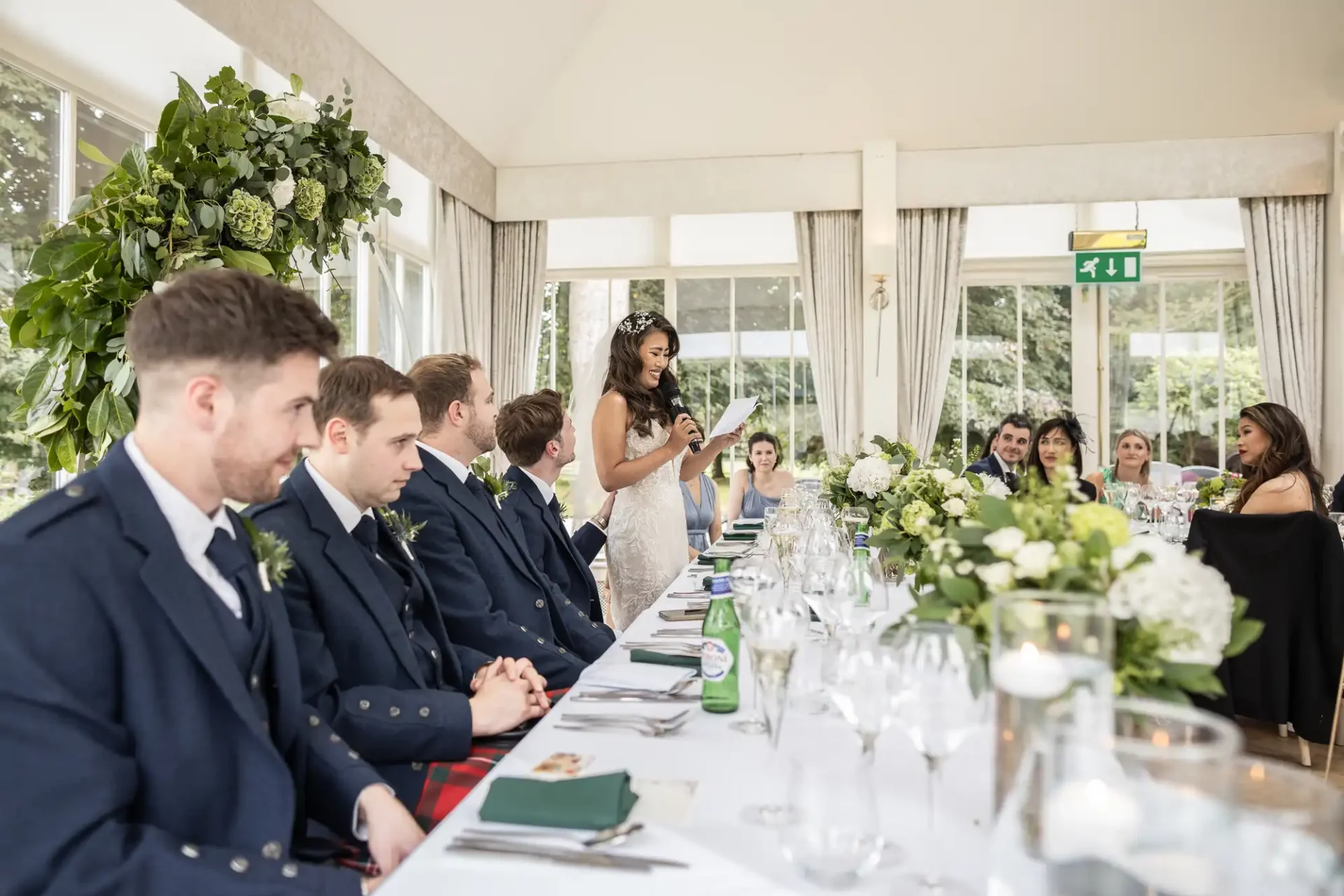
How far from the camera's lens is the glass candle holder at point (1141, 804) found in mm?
771

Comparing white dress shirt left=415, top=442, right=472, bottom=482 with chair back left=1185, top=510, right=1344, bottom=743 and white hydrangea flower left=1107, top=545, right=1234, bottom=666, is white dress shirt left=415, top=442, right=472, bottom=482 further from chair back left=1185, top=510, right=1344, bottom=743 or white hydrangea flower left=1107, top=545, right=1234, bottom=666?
chair back left=1185, top=510, right=1344, bottom=743

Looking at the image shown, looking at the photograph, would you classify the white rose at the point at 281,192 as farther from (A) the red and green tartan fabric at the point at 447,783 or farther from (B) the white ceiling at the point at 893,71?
(B) the white ceiling at the point at 893,71

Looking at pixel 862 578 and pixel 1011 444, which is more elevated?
pixel 1011 444

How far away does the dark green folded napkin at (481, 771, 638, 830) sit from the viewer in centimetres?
117

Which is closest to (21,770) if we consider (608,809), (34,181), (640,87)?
(608,809)

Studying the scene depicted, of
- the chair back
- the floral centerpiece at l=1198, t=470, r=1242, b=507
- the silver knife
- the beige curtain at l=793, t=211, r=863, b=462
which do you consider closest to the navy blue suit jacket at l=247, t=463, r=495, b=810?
the silver knife

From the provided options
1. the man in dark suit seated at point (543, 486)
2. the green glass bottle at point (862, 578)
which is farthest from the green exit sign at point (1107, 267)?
the green glass bottle at point (862, 578)

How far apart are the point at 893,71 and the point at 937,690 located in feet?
22.4

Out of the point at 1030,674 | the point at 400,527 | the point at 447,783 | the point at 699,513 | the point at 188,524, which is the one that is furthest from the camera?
the point at 699,513

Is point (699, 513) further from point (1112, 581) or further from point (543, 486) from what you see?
point (1112, 581)

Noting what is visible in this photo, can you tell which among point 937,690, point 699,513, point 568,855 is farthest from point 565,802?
point 699,513

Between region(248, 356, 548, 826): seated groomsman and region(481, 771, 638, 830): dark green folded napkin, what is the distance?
55 cm

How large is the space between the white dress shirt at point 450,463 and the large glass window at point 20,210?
182 cm

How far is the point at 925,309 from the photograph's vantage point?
756cm
